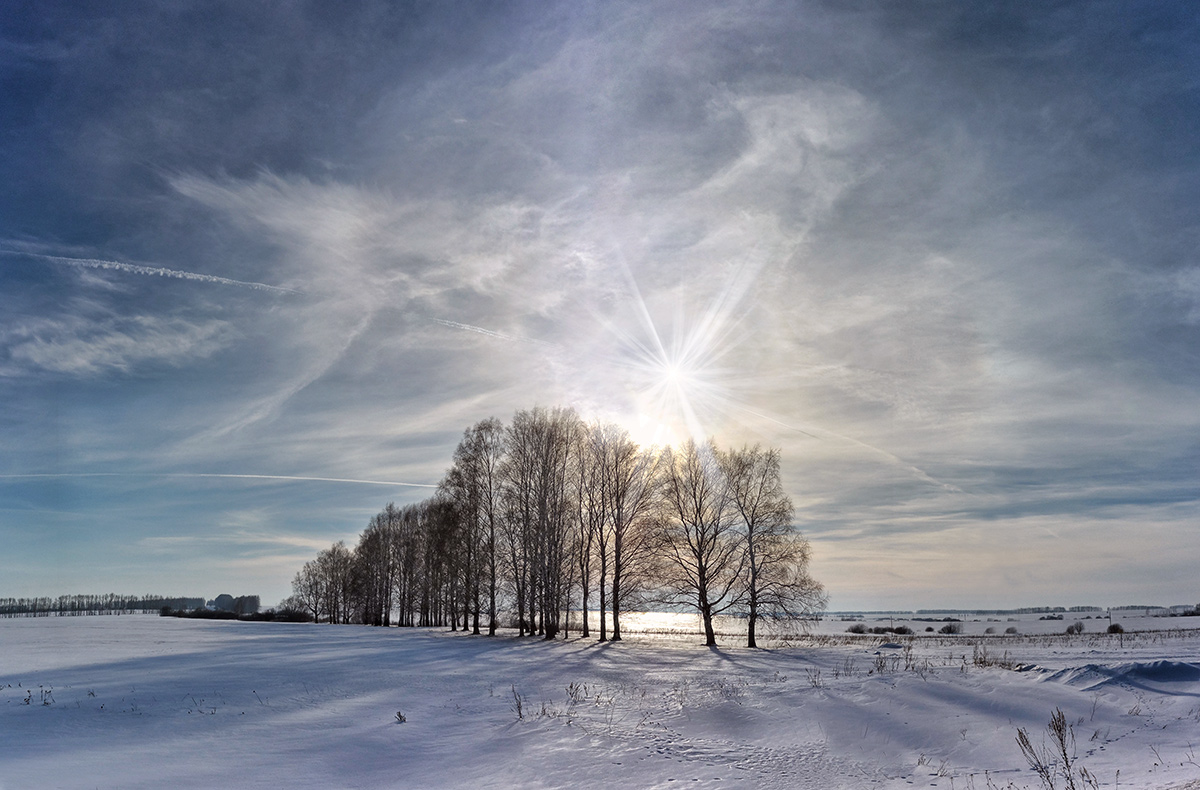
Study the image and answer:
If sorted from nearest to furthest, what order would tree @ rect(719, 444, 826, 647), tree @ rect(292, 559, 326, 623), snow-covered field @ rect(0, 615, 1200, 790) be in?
snow-covered field @ rect(0, 615, 1200, 790) → tree @ rect(719, 444, 826, 647) → tree @ rect(292, 559, 326, 623)

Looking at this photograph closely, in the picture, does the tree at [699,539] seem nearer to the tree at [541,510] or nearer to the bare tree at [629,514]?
the bare tree at [629,514]

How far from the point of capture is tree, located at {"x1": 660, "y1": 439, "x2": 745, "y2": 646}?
3762cm

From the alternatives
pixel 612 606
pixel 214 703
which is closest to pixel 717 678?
pixel 214 703

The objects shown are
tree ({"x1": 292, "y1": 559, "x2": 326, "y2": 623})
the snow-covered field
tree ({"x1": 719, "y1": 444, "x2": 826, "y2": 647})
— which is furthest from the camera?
tree ({"x1": 292, "y1": 559, "x2": 326, "y2": 623})

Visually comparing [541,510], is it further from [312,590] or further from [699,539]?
[312,590]

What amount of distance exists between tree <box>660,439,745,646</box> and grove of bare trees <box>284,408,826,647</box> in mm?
67

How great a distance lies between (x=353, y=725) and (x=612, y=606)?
103 feet

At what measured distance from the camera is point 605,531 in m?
45.2

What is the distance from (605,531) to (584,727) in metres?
31.4

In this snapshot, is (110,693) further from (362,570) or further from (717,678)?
(362,570)

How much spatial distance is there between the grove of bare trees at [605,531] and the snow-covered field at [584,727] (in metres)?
15.9

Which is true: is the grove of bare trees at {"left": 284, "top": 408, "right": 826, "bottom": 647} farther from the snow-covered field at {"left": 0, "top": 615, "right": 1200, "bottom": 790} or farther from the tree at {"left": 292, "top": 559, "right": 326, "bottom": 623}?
the tree at {"left": 292, "top": 559, "right": 326, "bottom": 623}

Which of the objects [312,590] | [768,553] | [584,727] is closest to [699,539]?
[768,553]

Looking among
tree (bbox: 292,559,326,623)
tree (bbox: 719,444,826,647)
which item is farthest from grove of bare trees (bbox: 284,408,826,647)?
tree (bbox: 292,559,326,623)
